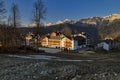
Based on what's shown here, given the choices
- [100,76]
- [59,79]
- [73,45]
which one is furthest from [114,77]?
[73,45]

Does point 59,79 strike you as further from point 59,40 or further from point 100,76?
point 59,40

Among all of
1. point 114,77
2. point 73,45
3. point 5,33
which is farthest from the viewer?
point 73,45

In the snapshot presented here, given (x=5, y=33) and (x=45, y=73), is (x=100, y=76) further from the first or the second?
(x=5, y=33)

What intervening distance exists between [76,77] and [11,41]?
40.1 m

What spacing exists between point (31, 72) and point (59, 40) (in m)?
86.1

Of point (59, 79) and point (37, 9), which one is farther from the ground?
point (37, 9)

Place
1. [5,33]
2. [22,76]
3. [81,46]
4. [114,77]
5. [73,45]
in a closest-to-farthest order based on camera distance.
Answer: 1. [114,77]
2. [22,76]
3. [5,33]
4. [73,45]
5. [81,46]

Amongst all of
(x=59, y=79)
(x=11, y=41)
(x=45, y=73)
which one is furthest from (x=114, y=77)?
(x=11, y=41)

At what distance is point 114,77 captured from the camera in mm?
13930

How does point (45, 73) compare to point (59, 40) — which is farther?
point (59, 40)

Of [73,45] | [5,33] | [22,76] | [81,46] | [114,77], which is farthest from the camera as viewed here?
[81,46]

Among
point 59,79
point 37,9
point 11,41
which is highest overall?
point 37,9

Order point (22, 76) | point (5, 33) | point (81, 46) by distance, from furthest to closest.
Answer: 1. point (81, 46)
2. point (5, 33)
3. point (22, 76)

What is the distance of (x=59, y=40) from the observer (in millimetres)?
102750
